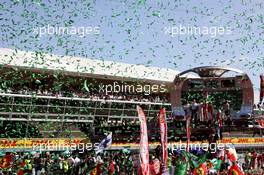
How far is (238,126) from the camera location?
35.7 metres

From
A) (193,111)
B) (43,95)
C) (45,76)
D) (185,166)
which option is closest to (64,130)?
(43,95)

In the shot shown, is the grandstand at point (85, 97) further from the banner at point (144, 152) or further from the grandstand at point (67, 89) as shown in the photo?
the banner at point (144, 152)

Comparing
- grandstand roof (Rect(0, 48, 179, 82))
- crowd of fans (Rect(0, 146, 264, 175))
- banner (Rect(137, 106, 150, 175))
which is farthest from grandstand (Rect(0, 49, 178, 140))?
banner (Rect(137, 106, 150, 175))

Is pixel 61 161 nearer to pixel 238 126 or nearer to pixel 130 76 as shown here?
pixel 238 126

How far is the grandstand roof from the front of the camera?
1483 inches

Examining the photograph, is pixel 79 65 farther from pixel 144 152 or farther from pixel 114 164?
pixel 144 152

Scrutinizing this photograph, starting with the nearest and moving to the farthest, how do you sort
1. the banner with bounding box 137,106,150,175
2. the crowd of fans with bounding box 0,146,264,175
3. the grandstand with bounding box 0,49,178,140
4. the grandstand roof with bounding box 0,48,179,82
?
the banner with bounding box 137,106,150,175 → the crowd of fans with bounding box 0,146,264,175 → the grandstand with bounding box 0,49,178,140 → the grandstand roof with bounding box 0,48,179,82

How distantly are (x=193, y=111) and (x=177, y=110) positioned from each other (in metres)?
6.84

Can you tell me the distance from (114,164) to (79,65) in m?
23.2

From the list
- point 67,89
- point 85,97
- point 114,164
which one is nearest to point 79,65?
point 67,89

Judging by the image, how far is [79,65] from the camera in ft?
142

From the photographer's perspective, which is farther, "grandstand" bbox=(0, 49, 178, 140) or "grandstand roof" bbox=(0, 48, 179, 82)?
"grandstand roof" bbox=(0, 48, 179, 82)

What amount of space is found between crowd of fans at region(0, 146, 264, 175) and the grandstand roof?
12.3 m

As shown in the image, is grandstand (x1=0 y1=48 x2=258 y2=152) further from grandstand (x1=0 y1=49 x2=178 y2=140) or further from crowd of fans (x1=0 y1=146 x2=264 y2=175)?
crowd of fans (x1=0 y1=146 x2=264 y2=175)
